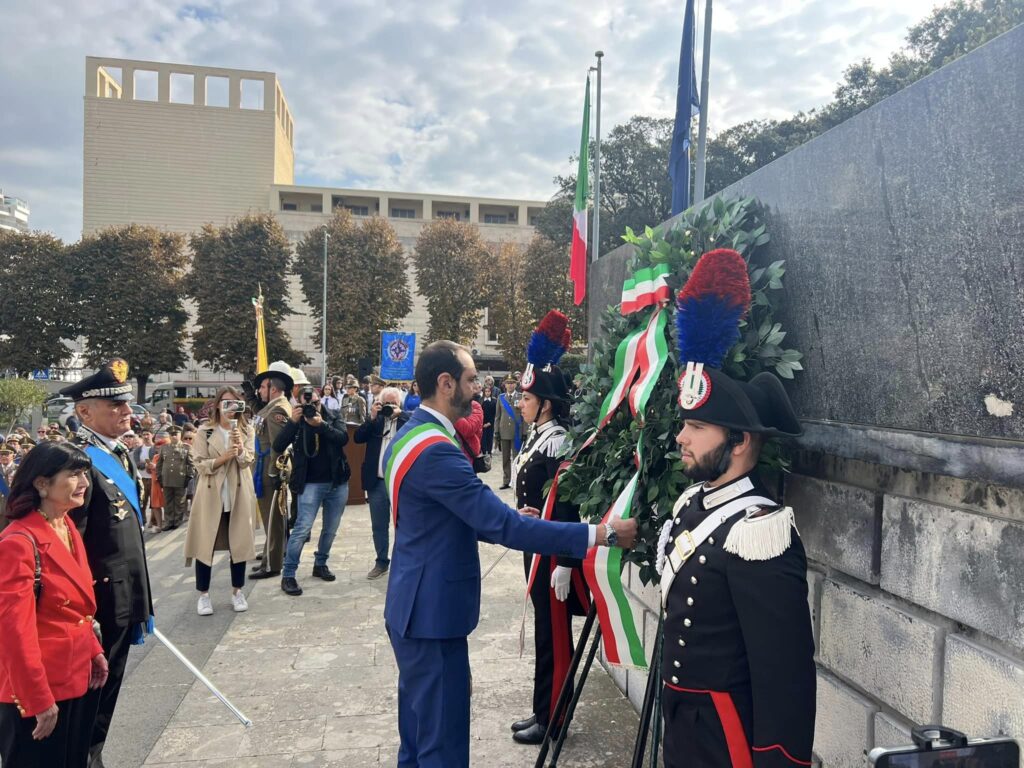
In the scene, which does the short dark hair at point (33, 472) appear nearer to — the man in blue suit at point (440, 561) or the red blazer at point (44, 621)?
the red blazer at point (44, 621)

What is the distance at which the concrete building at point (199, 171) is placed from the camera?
5588cm

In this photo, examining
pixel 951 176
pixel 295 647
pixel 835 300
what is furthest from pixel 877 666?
pixel 295 647

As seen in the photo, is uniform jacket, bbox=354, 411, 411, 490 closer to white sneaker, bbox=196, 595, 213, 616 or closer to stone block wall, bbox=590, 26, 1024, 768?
white sneaker, bbox=196, 595, 213, 616

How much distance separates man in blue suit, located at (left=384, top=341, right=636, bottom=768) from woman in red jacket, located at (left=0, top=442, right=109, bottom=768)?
1.34 m

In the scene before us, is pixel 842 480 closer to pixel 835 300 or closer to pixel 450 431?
pixel 835 300

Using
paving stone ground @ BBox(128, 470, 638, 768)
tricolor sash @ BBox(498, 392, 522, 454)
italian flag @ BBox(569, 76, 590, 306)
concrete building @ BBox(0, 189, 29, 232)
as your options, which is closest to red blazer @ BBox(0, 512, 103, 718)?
paving stone ground @ BBox(128, 470, 638, 768)

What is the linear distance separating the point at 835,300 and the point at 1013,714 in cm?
144

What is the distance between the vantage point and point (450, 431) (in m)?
3.14

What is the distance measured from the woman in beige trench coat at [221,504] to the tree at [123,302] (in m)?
31.3

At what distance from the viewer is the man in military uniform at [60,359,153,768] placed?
3406 mm

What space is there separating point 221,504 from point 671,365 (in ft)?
15.7

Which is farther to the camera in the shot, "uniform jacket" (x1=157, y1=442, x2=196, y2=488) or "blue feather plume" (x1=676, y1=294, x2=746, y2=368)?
"uniform jacket" (x1=157, y1=442, x2=196, y2=488)

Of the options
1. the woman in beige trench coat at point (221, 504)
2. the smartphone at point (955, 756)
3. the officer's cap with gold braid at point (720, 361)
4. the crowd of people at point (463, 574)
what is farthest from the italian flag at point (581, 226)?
the smartphone at point (955, 756)

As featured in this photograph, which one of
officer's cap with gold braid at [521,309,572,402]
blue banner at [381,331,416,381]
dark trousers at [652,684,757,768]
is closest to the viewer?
dark trousers at [652,684,757,768]
